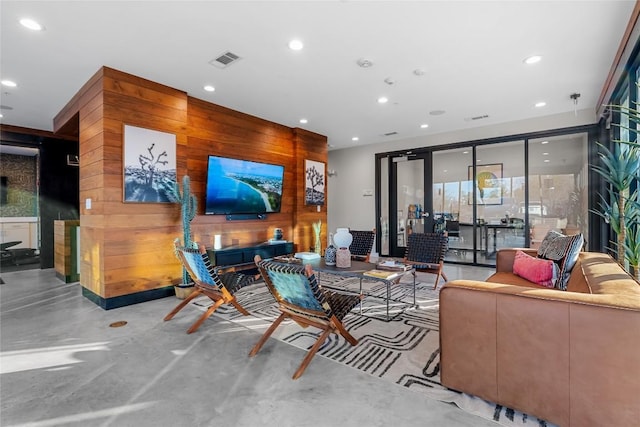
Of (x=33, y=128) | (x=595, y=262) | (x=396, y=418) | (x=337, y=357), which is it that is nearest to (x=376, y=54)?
(x=595, y=262)

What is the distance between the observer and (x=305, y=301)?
2.31 metres

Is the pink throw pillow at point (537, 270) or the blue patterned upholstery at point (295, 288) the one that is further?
the pink throw pillow at point (537, 270)

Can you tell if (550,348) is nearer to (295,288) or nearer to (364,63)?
(295,288)

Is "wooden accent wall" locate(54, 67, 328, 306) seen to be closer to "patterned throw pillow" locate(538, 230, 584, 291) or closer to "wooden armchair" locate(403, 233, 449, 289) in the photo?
"wooden armchair" locate(403, 233, 449, 289)

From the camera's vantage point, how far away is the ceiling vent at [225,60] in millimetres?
3352

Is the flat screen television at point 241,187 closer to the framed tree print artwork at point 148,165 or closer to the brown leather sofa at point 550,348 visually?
the framed tree print artwork at point 148,165

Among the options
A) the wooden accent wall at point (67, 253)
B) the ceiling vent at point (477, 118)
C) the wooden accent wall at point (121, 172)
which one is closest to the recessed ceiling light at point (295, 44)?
the wooden accent wall at point (121, 172)

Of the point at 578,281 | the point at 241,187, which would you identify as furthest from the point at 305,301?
the point at 241,187

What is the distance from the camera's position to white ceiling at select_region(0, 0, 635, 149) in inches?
103

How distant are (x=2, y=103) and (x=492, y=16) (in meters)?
6.54

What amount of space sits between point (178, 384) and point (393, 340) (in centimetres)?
172

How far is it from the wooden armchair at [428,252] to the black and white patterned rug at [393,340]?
33 centimetres

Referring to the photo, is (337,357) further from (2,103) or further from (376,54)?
(2,103)

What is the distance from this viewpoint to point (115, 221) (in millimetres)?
3615
